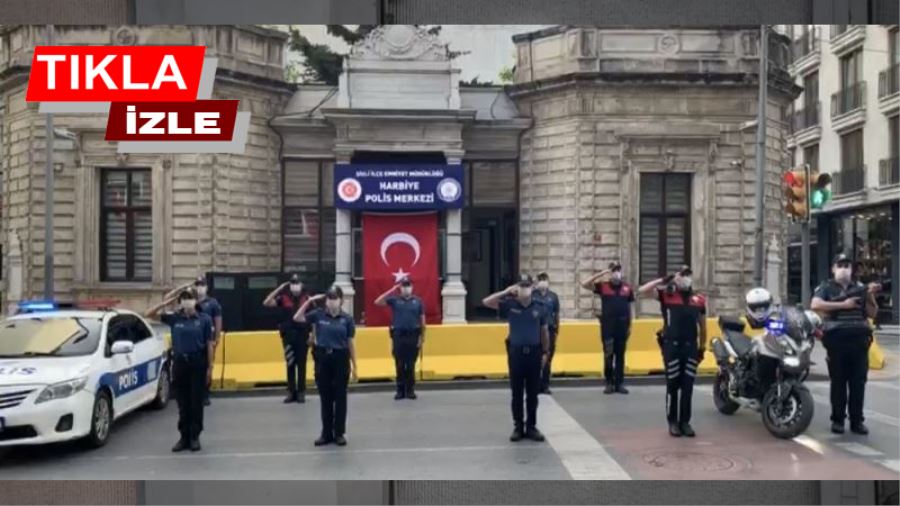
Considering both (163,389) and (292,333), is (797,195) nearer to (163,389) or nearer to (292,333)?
(292,333)

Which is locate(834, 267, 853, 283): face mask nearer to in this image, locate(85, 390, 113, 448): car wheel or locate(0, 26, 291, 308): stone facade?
locate(0, 26, 291, 308): stone facade

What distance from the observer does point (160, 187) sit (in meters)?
6.61

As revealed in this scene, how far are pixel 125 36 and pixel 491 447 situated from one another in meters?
3.93

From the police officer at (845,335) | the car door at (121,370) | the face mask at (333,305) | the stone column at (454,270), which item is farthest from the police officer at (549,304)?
the car door at (121,370)

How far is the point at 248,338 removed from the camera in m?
7.65

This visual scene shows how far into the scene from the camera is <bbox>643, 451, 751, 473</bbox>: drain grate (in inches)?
245

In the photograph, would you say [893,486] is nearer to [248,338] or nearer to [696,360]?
[696,360]

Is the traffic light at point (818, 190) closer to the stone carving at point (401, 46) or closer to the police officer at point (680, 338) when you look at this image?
the police officer at point (680, 338)

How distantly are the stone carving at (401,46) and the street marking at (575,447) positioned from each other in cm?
288

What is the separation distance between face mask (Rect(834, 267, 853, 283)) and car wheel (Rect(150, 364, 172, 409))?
18.4ft

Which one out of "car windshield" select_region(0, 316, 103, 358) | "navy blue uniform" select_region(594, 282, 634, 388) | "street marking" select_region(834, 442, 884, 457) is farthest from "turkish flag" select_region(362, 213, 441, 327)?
"street marking" select_region(834, 442, 884, 457)

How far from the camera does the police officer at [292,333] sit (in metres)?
6.86

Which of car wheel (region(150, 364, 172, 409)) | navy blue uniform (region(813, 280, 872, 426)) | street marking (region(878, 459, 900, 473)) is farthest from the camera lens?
car wheel (region(150, 364, 172, 409))

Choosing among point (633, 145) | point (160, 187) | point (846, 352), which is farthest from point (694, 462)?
point (160, 187)
